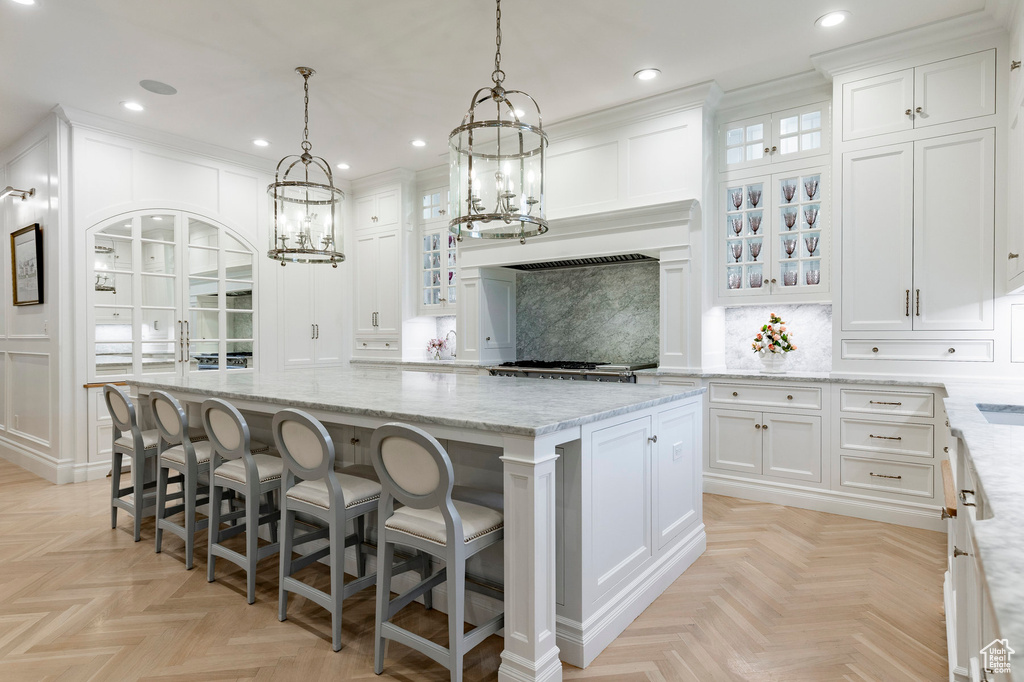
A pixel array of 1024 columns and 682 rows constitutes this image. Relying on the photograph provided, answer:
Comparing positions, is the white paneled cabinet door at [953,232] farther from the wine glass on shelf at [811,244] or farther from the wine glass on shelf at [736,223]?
the wine glass on shelf at [736,223]

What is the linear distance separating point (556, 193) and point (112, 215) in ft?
12.6

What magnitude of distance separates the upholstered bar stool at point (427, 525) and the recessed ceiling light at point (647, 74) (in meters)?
3.30

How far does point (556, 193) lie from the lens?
4910 mm

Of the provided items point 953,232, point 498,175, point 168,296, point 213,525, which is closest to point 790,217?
point 953,232

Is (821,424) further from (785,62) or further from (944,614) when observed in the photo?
(785,62)

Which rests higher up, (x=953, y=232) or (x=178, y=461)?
(x=953, y=232)

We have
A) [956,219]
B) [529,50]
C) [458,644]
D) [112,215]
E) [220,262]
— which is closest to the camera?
[458,644]

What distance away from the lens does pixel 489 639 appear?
2188mm

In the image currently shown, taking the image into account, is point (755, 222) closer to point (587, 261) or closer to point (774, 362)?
point (774, 362)

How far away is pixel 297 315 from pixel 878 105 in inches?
218

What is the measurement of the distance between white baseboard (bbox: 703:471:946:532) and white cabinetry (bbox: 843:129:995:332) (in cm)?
111

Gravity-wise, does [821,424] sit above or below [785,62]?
below

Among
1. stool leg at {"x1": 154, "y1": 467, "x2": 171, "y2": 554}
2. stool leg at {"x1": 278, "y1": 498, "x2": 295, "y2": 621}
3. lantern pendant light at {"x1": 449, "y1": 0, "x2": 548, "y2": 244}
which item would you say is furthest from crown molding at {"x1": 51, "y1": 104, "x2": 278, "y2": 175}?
stool leg at {"x1": 278, "y1": 498, "x2": 295, "y2": 621}

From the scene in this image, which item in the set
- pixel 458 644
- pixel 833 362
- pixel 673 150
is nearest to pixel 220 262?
pixel 673 150
